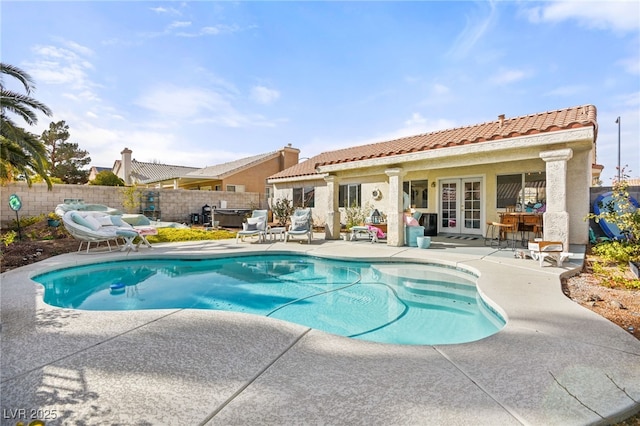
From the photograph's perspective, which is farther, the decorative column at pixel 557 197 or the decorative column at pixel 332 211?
the decorative column at pixel 332 211

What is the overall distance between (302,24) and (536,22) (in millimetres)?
7365

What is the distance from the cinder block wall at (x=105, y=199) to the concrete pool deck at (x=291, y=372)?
15.8 meters

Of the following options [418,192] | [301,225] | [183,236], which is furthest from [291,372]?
[418,192]

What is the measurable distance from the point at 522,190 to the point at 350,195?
→ 8.45 meters

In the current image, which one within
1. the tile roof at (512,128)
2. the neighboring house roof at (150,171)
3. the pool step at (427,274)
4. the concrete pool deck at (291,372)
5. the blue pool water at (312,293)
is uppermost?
the neighboring house roof at (150,171)

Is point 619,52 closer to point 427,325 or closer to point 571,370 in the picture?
point 427,325

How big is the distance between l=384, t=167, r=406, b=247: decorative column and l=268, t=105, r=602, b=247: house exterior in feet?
0.12

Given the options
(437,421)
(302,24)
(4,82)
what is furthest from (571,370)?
(4,82)

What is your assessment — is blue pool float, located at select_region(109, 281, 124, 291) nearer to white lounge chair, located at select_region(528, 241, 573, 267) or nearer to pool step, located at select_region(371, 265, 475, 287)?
pool step, located at select_region(371, 265, 475, 287)

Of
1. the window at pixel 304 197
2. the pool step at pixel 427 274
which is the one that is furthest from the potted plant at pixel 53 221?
the pool step at pixel 427 274

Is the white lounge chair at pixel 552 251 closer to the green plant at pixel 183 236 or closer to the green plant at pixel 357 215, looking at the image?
the green plant at pixel 357 215

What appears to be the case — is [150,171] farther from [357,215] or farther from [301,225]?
[301,225]

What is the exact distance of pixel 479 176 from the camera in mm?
13492

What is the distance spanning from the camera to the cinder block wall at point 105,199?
15.8m
